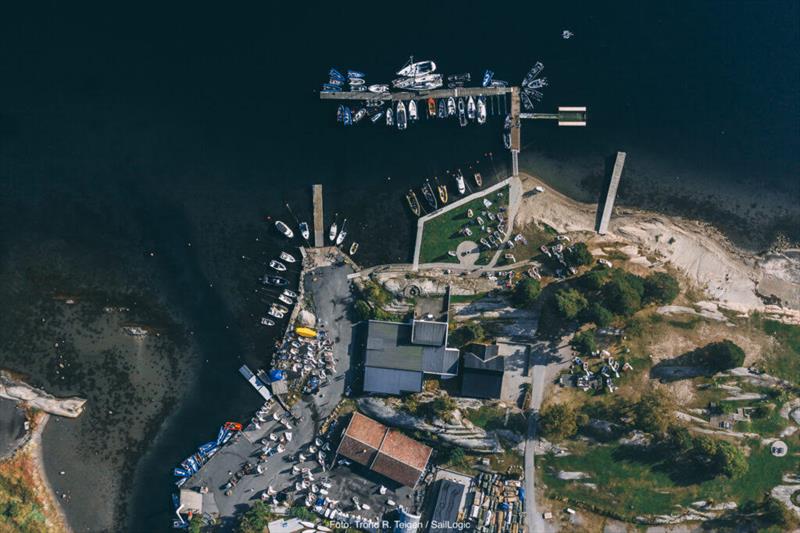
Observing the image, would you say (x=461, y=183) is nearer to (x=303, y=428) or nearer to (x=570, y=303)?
(x=570, y=303)

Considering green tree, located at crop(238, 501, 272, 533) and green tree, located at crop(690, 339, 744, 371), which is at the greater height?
green tree, located at crop(690, 339, 744, 371)

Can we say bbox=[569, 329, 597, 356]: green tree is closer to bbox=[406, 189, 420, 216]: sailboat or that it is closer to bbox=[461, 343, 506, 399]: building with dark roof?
bbox=[461, 343, 506, 399]: building with dark roof

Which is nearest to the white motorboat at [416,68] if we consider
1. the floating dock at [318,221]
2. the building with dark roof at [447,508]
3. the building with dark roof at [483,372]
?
the floating dock at [318,221]

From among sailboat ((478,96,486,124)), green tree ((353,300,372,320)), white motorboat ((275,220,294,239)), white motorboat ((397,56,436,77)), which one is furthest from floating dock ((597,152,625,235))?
white motorboat ((275,220,294,239))

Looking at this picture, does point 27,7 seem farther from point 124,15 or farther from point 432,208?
point 432,208

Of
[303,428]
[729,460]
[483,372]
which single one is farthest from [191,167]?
[729,460]

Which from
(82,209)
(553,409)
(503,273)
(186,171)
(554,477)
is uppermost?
(186,171)

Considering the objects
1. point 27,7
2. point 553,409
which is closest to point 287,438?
point 553,409
